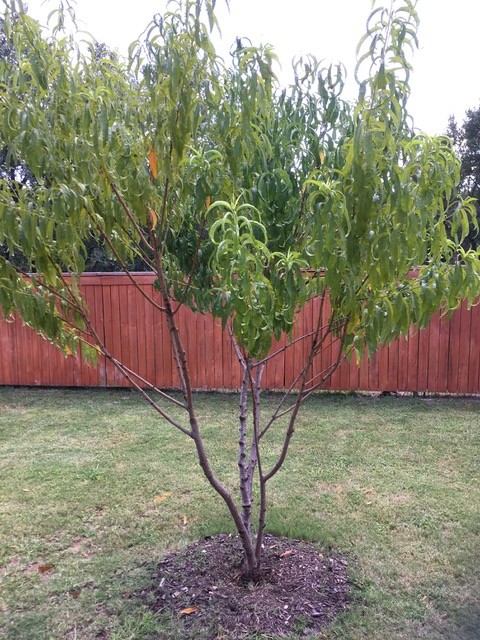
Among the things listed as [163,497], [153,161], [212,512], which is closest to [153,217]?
[153,161]

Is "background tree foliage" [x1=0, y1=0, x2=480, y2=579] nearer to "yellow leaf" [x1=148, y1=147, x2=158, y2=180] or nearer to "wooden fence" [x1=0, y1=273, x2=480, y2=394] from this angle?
"yellow leaf" [x1=148, y1=147, x2=158, y2=180]

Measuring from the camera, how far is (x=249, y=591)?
260 cm

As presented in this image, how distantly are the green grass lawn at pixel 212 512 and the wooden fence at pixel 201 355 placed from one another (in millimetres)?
748

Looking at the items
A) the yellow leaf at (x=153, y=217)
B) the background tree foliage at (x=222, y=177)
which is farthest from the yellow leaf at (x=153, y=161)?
the yellow leaf at (x=153, y=217)

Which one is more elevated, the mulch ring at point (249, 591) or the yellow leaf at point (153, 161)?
the yellow leaf at point (153, 161)

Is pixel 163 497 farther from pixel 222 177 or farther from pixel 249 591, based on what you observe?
pixel 222 177

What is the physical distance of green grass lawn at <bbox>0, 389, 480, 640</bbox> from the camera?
2506mm

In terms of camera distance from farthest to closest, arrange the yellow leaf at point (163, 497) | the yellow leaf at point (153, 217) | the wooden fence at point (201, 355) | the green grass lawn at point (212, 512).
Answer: the wooden fence at point (201, 355)
the yellow leaf at point (163, 497)
the green grass lawn at point (212, 512)
the yellow leaf at point (153, 217)

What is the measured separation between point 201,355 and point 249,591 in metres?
4.98

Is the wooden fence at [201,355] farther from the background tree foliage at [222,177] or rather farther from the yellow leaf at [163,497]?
the background tree foliage at [222,177]

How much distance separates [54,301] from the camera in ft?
7.14

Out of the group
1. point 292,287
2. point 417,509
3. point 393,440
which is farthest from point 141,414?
point 292,287

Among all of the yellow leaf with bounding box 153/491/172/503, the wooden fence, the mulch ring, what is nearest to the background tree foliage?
the mulch ring

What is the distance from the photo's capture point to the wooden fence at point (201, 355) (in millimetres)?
6949
